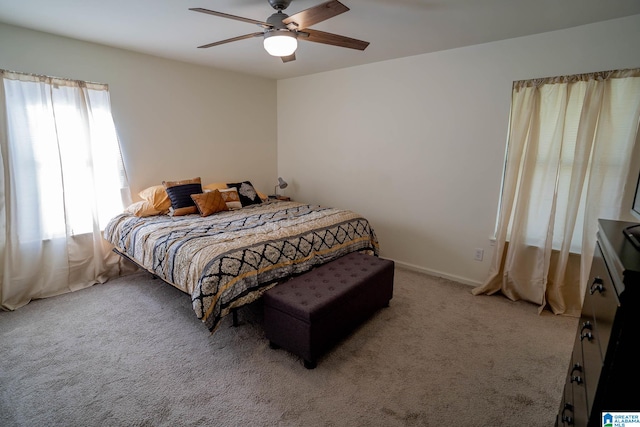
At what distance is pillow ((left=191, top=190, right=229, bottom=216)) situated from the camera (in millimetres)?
3393

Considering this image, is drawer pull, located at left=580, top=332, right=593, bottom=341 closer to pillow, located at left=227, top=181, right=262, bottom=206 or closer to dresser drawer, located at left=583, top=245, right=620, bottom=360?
dresser drawer, located at left=583, top=245, right=620, bottom=360

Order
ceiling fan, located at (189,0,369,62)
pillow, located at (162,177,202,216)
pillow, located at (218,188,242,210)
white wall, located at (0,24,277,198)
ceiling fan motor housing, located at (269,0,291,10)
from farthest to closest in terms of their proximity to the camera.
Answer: pillow, located at (218,188,242,210), pillow, located at (162,177,202,216), white wall, located at (0,24,277,198), ceiling fan motor housing, located at (269,0,291,10), ceiling fan, located at (189,0,369,62)

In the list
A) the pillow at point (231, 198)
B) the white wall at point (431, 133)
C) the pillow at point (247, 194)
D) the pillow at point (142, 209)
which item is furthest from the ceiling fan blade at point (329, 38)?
the pillow at point (142, 209)

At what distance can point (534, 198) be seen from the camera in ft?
9.49

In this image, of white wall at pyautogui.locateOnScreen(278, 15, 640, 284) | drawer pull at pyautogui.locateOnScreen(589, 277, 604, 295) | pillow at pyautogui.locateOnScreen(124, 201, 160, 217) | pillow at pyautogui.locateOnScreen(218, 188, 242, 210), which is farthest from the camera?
pillow at pyautogui.locateOnScreen(218, 188, 242, 210)

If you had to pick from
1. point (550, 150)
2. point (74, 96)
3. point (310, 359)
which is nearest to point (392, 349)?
point (310, 359)

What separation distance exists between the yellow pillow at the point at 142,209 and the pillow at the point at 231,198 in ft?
2.39

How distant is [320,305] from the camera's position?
6.84ft

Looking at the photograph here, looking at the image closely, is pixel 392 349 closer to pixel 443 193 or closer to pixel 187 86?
pixel 443 193

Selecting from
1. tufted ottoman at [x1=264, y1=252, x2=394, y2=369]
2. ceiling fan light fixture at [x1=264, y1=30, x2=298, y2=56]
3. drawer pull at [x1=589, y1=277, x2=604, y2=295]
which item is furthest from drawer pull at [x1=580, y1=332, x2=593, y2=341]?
ceiling fan light fixture at [x1=264, y1=30, x2=298, y2=56]

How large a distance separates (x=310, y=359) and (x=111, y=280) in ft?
8.45

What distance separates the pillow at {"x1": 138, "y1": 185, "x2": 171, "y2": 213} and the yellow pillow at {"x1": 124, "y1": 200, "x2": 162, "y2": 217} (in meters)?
0.03

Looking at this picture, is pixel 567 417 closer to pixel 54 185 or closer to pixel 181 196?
pixel 181 196

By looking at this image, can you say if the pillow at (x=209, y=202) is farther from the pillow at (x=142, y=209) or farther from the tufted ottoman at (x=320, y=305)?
the tufted ottoman at (x=320, y=305)
